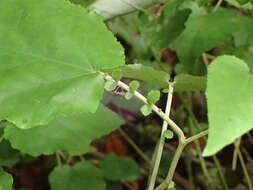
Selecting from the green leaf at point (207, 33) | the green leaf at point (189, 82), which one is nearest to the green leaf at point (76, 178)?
the green leaf at point (207, 33)

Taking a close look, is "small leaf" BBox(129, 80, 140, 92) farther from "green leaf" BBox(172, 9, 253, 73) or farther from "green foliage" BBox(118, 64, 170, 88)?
"green leaf" BBox(172, 9, 253, 73)

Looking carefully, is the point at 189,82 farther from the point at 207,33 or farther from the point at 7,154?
the point at 7,154

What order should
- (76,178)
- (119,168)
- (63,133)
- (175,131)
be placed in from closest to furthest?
(175,131)
(63,133)
(76,178)
(119,168)

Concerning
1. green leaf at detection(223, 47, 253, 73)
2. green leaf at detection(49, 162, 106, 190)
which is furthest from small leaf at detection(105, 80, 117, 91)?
green leaf at detection(49, 162, 106, 190)

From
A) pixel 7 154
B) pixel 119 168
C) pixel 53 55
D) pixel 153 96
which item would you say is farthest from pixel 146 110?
pixel 119 168

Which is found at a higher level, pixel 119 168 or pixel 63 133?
pixel 63 133

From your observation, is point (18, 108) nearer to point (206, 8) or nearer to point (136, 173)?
point (206, 8)

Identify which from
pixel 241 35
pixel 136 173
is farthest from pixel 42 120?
pixel 136 173
